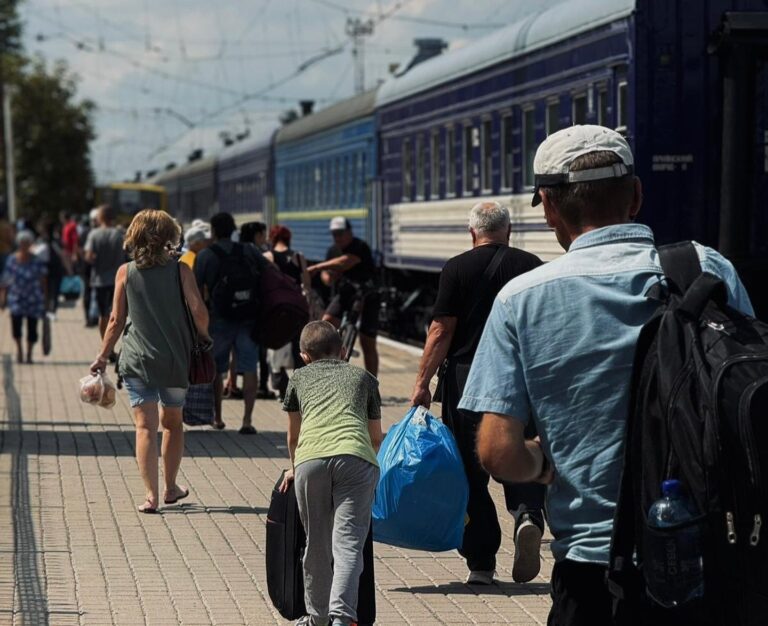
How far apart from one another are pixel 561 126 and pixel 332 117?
13804 millimetres

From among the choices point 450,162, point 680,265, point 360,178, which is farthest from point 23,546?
point 360,178

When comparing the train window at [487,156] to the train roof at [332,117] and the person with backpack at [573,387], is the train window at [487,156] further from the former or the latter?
the person with backpack at [573,387]

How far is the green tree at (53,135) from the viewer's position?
209 feet

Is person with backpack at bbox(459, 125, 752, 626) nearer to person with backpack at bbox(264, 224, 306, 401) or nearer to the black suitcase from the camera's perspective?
the black suitcase

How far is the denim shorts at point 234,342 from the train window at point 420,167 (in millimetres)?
8612

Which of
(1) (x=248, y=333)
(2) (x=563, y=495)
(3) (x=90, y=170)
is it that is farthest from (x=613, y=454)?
(3) (x=90, y=170)

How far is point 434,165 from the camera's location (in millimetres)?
21438

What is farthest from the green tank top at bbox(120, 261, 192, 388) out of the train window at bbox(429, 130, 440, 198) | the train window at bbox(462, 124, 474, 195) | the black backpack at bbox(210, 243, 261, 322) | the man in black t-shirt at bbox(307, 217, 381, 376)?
the train window at bbox(429, 130, 440, 198)

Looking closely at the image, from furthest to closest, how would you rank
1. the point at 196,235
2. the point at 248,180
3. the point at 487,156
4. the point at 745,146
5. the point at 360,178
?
the point at 248,180 → the point at 360,178 → the point at 487,156 → the point at 196,235 → the point at 745,146

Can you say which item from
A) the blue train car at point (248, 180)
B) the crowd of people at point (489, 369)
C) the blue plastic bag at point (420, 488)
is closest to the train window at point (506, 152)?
the crowd of people at point (489, 369)

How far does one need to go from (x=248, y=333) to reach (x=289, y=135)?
68.9ft

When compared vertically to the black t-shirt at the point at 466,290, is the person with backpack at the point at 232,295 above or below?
below

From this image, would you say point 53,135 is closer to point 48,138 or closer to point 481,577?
point 48,138

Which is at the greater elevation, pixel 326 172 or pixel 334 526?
pixel 326 172
